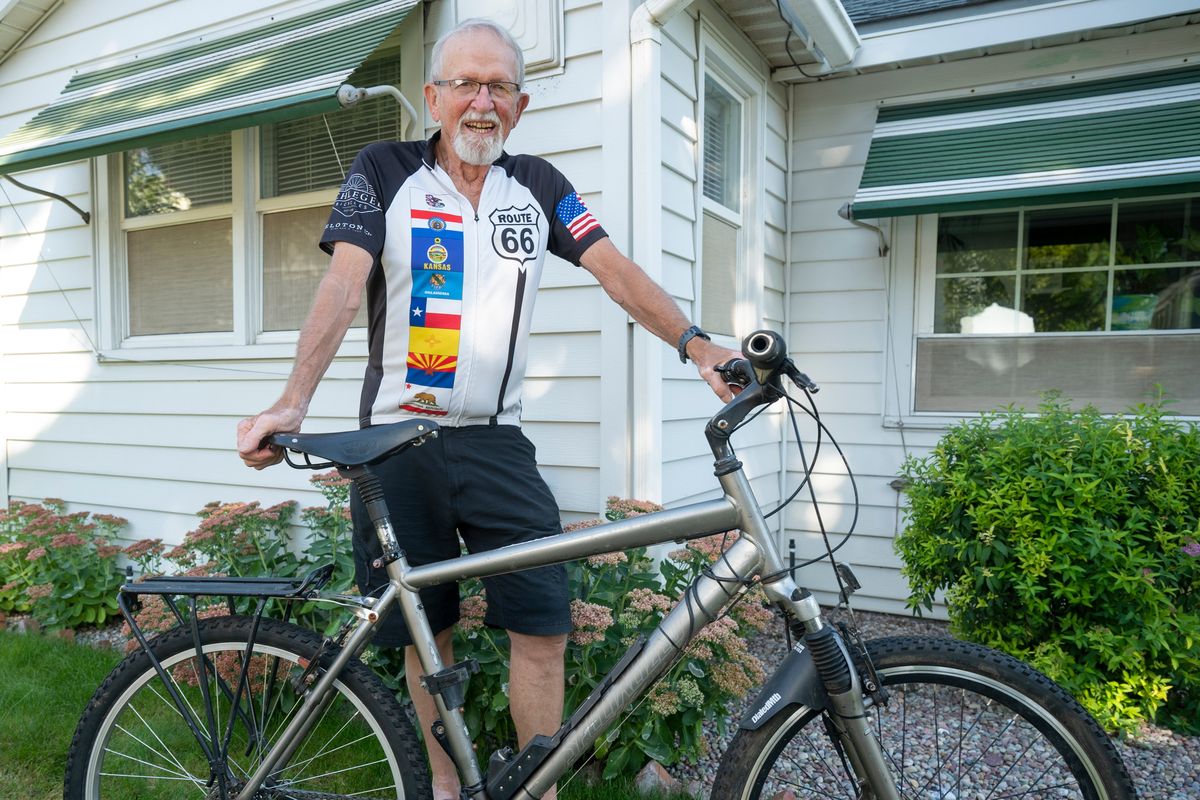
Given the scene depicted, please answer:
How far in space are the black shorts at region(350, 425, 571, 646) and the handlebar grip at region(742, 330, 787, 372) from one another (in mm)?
707

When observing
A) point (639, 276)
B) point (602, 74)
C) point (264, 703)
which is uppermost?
point (602, 74)

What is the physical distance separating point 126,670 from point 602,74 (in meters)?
2.35

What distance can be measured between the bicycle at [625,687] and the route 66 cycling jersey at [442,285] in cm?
30

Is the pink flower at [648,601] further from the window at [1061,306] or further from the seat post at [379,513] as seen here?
the window at [1061,306]

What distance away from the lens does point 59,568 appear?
12.8 feet

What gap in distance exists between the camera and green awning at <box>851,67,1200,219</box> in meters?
3.22

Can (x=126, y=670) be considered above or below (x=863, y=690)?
below

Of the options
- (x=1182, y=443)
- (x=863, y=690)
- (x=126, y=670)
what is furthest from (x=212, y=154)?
(x=1182, y=443)

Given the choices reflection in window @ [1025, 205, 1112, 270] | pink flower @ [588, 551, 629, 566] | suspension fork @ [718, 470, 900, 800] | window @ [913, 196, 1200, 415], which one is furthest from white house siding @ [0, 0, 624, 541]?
reflection in window @ [1025, 205, 1112, 270]

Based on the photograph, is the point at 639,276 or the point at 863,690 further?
the point at 639,276

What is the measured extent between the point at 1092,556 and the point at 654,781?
1.63 metres

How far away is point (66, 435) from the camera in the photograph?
448 centimetres

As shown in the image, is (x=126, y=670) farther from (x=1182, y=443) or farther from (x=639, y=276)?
(x=1182, y=443)

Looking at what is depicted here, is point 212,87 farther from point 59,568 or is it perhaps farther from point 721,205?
point 59,568
